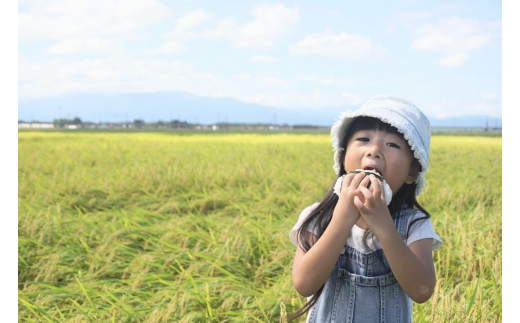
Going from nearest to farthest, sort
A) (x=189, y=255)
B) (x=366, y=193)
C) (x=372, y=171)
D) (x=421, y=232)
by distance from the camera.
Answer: (x=366, y=193) → (x=372, y=171) → (x=421, y=232) → (x=189, y=255)

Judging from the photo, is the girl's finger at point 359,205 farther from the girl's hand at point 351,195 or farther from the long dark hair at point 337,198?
the long dark hair at point 337,198

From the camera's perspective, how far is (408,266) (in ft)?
4.29

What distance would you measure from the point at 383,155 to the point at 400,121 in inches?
4.9

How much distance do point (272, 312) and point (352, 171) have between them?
123 cm

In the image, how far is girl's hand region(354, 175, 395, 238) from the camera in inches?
48.5

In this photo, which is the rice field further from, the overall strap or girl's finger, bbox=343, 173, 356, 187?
girl's finger, bbox=343, 173, 356, 187

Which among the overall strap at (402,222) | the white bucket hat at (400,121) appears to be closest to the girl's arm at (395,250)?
the overall strap at (402,222)

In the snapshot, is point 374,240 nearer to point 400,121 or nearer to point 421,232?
point 421,232

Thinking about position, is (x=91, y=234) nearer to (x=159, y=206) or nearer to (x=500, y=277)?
(x=159, y=206)

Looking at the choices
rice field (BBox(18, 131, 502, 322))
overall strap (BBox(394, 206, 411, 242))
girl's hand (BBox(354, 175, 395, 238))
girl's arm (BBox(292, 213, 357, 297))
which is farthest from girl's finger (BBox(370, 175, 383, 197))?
rice field (BBox(18, 131, 502, 322))

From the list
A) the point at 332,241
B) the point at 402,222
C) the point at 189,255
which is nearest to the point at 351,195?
the point at 332,241

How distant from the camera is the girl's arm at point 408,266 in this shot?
4.15 ft

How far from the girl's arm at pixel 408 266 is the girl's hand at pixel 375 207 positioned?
26mm

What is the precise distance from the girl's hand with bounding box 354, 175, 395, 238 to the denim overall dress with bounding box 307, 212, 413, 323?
10.1 inches
